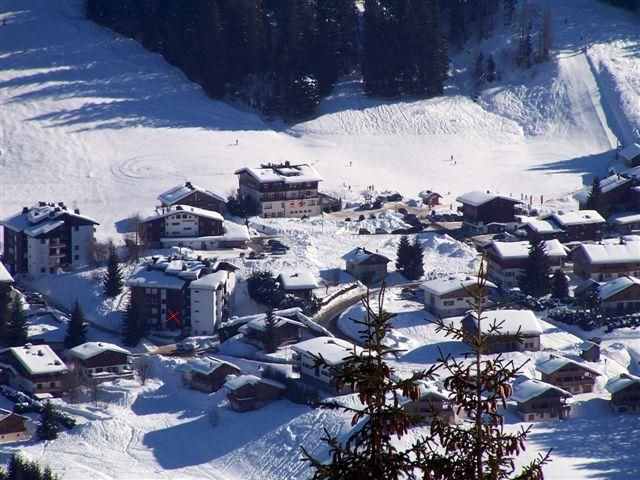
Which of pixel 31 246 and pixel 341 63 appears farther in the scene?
pixel 341 63

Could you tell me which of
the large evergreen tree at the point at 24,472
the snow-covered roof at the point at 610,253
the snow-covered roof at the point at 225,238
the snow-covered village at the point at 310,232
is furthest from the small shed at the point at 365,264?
the large evergreen tree at the point at 24,472

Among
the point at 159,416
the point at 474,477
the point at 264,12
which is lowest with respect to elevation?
the point at 159,416

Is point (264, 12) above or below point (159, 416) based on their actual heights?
above

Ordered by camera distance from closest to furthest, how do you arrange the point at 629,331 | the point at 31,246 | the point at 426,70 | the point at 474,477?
the point at 474,477 < the point at 629,331 < the point at 31,246 < the point at 426,70

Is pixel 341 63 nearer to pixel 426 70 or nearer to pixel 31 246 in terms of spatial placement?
pixel 426 70

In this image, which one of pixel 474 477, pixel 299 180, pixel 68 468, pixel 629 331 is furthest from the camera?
pixel 299 180

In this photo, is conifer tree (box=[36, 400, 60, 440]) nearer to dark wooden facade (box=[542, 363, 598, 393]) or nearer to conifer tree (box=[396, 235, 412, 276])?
dark wooden facade (box=[542, 363, 598, 393])

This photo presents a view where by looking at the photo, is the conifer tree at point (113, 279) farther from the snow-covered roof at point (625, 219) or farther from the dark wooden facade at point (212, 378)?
the snow-covered roof at point (625, 219)

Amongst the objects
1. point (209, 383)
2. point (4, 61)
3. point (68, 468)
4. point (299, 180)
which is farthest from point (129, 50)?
point (68, 468)
